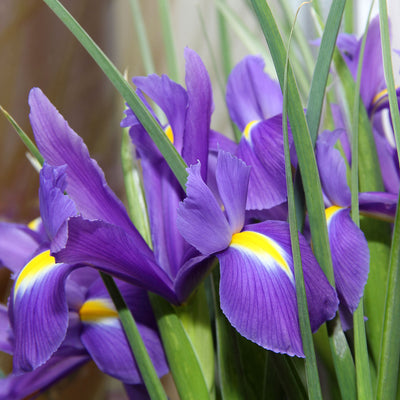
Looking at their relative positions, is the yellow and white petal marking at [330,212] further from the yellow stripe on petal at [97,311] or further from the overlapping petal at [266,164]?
the yellow stripe on petal at [97,311]

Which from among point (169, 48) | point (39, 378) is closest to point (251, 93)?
point (169, 48)

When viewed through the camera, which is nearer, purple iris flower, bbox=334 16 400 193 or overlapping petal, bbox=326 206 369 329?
overlapping petal, bbox=326 206 369 329

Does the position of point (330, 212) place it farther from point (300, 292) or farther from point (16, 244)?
point (16, 244)

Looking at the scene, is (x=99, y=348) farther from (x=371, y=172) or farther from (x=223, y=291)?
(x=371, y=172)

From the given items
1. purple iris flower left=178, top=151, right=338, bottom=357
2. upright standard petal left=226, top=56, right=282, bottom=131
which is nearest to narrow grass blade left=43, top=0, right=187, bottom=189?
purple iris flower left=178, top=151, right=338, bottom=357

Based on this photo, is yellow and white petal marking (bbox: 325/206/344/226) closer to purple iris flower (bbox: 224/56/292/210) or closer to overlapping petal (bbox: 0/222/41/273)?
purple iris flower (bbox: 224/56/292/210)

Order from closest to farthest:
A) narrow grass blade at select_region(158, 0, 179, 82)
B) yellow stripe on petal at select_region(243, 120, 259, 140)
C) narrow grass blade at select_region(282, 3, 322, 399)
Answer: narrow grass blade at select_region(282, 3, 322, 399) < yellow stripe on petal at select_region(243, 120, 259, 140) < narrow grass blade at select_region(158, 0, 179, 82)

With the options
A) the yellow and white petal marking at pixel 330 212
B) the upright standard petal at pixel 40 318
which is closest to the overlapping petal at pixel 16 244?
the upright standard petal at pixel 40 318
